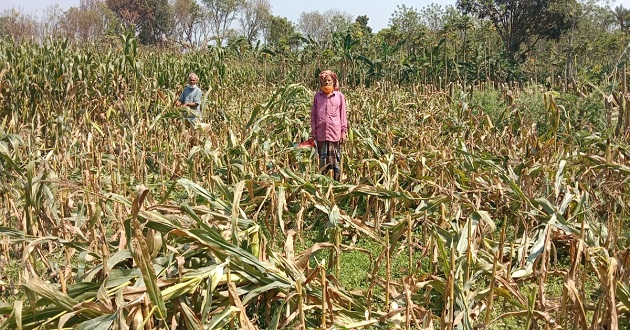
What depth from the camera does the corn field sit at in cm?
223

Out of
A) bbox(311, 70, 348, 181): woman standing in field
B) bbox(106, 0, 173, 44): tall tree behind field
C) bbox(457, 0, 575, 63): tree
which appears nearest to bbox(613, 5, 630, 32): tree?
bbox(457, 0, 575, 63): tree

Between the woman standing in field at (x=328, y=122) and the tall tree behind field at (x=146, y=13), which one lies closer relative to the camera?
the woman standing in field at (x=328, y=122)

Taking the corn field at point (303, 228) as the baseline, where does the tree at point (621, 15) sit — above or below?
above

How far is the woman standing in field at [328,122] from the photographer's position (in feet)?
17.1

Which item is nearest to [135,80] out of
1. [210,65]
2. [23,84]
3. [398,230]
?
[23,84]

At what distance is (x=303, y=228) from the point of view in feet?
13.6

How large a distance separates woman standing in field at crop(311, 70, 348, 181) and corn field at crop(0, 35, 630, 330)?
0.19 meters

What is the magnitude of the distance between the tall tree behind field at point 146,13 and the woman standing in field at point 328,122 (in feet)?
123

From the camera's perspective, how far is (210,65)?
9.99 m

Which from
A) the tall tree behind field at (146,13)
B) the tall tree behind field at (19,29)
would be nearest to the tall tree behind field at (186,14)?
the tall tree behind field at (146,13)

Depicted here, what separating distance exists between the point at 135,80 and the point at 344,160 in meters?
3.52

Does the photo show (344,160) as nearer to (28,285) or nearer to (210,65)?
(28,285)

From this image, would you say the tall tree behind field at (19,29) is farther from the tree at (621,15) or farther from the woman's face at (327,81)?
the tree at (621,15)

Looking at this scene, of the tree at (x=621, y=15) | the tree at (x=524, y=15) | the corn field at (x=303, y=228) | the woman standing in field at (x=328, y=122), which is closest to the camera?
the corn field at (x=303, y=228)
